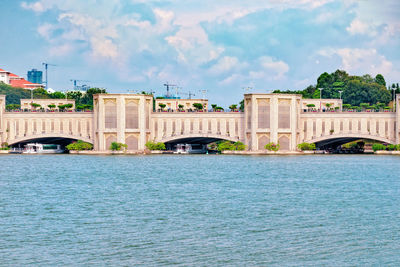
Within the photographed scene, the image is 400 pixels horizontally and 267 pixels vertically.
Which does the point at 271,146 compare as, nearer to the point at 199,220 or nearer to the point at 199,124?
the point at 199,124

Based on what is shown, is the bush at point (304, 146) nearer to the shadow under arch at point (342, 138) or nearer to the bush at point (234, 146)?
the shadow under arch at point (342, 138)

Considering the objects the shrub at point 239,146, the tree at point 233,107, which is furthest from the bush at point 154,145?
the tree at point 233,107

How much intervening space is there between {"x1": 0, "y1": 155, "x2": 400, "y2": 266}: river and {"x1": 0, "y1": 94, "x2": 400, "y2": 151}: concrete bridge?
49.0 m

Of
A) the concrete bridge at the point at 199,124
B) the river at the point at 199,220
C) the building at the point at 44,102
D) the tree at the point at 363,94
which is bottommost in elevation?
the river at the point at 199,220

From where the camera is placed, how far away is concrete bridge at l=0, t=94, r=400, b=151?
126 meters

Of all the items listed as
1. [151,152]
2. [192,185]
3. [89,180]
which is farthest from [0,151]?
[192,185]

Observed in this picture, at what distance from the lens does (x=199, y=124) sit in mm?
134500

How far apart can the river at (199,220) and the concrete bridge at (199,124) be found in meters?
49.0

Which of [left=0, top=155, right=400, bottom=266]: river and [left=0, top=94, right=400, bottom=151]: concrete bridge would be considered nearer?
[left=0, top=155, right=400, bottom=266]: river

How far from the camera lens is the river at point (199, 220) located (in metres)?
32.9

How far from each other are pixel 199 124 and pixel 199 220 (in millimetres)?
91615

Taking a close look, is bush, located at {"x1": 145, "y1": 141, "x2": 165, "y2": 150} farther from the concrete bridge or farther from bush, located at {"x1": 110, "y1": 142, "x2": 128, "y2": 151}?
bush, located at {"x1": 110, "y1": 142, "x2": 128, "y2": 151}


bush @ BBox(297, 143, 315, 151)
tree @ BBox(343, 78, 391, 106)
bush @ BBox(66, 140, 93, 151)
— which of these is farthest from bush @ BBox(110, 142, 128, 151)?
tree @ BBox(343, 78, 391, 106)

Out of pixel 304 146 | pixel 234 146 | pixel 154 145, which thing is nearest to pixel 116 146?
pixel 154 145
